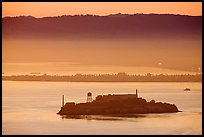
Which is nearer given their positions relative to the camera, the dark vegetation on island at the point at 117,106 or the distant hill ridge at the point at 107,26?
the dark vegetation on island at the point at 117,106

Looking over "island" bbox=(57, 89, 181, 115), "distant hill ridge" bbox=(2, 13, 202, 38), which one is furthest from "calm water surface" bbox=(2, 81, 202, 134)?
"distant hill ridge" bbox=(2, 13, 202, 38)

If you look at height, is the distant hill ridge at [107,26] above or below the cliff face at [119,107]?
above

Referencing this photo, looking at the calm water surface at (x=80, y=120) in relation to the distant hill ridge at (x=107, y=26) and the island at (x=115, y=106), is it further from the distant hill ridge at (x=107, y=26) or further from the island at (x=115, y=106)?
the distant hill ridge at (x=107, y=26)

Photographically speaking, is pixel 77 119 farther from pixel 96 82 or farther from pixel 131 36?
pixel 131 36

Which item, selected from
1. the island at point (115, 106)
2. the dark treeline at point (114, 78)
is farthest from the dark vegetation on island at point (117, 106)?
the dark treeline at point (114, 78)

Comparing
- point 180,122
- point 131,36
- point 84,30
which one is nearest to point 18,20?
point 84,30

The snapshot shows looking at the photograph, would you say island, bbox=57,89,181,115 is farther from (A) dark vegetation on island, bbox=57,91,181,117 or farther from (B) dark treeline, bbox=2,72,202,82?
(B) dark treeline, bbox=2,72,202,82
